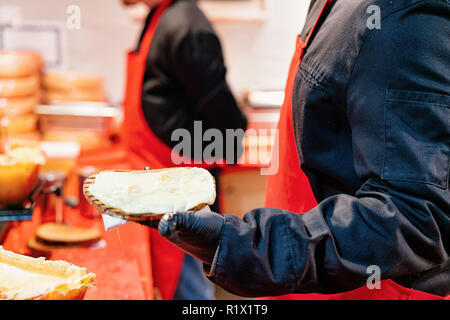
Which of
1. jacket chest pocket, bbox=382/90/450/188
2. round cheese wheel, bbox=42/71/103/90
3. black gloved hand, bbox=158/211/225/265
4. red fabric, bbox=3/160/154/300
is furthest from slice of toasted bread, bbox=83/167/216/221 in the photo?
round cheese wheel, bbox=42/71/103/90

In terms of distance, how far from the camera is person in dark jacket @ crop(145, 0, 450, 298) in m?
0.77

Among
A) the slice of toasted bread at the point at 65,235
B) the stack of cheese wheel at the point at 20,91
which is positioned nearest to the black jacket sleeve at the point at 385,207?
the slice of toasted bread at the point at 65,235

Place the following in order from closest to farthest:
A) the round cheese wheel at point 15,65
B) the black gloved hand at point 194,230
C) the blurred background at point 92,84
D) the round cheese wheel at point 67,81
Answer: the black gloved hand at point 194,230 < the blurred background at point 92,84 < the round cheese wheel at point 15,65 < the round cheese wheel at point 67,81

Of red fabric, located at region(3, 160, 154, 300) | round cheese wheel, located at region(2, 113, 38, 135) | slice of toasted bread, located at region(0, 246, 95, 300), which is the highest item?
slice of toasted bread, located at region(0, 246, 95, 300)

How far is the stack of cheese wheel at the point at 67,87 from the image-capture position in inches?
107

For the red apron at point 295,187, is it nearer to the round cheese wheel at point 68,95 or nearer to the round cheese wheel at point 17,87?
the round cheese wheel at point 17,87

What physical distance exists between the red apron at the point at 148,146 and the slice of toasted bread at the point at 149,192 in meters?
0.96

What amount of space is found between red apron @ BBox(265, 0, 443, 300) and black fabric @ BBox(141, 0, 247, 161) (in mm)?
833

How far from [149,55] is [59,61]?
115cm

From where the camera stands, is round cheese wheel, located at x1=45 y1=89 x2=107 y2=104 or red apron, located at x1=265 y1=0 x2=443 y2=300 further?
round cheese wheel, located at x1=45 y1=89 x2=107 y2=104

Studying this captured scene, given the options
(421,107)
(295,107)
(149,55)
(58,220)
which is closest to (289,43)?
(149,55)

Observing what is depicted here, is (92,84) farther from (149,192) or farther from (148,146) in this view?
(149,192)

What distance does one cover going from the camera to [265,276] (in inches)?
30.4

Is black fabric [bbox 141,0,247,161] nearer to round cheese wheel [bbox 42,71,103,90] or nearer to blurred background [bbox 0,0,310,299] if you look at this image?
blurred background [bbox 0,0,310,299]
